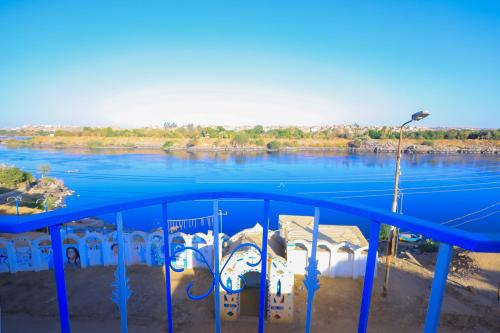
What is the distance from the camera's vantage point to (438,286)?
0.64m

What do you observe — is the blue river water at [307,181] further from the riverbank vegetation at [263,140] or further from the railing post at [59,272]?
the railing post at [59,272]

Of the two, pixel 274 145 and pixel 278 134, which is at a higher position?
pixel 278 134

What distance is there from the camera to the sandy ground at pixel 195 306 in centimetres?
355

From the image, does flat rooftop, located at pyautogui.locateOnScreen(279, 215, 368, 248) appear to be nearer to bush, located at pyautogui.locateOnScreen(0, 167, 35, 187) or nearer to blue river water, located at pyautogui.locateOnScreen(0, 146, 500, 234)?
blue river water, located at pyautogui.locateOnScreen(0, 146, 500, 234)

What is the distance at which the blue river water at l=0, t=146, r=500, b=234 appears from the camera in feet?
49.6

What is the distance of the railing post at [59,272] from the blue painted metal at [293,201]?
0.04 metres

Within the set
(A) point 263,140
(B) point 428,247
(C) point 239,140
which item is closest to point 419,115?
(B) point 428,247

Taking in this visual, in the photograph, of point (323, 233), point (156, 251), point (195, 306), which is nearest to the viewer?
point (195, 306)

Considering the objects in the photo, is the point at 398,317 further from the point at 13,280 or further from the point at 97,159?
the point at 97,159

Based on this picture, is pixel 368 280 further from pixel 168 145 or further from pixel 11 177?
pixel 168 145

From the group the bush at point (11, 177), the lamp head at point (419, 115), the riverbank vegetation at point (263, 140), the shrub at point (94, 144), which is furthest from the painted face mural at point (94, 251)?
the shrub at point (94, 144)

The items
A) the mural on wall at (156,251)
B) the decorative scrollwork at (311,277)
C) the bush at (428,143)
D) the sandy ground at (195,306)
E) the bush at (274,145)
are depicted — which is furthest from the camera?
the bush at (274,145)

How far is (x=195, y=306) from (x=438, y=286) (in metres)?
3.84

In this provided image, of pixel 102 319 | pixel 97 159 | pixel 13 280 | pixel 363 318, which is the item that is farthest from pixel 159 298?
pixel 97 159
